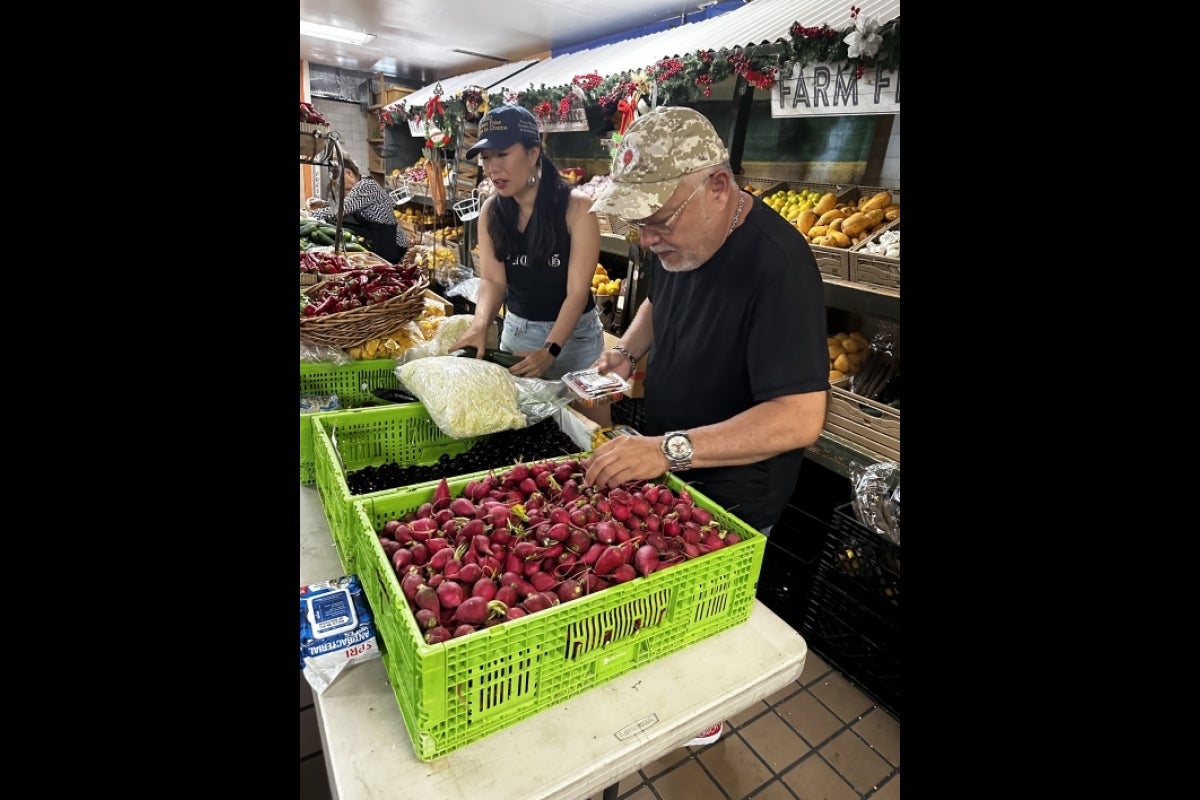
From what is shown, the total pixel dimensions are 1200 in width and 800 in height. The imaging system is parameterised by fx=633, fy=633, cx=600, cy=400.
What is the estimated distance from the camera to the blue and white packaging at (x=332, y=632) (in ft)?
3.51

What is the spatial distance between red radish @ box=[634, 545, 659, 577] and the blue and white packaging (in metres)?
0.49

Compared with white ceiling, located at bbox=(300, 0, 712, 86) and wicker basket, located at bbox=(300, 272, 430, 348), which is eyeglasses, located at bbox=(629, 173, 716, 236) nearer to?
wicker basket, located at bbox=(300, 272, 430, 348)

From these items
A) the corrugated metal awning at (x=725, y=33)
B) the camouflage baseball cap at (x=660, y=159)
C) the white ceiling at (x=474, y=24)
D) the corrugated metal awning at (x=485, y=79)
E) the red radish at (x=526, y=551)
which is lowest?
the red radish at (x=526, y=551)

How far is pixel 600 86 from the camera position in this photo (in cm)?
442

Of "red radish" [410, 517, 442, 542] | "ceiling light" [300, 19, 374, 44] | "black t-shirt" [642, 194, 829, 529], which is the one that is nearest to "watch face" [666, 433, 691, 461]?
"black t-shirt" [642, 194, 829, 529]

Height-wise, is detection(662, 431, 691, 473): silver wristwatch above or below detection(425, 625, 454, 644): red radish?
above

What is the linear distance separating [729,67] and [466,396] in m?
2.36

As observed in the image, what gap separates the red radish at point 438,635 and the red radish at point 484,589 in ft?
0.29

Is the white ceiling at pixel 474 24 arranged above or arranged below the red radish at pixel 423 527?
above

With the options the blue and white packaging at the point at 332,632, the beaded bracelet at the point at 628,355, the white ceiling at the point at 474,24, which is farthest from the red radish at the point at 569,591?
the white ceiling at the point at 474,24

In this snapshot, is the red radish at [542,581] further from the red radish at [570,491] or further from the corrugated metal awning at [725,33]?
the corrugated metal awning at [725,33]

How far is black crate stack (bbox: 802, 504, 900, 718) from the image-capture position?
240 centimetres
